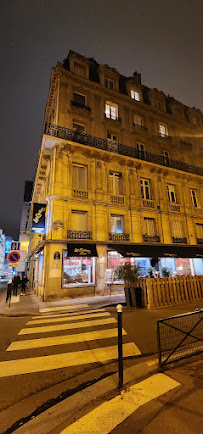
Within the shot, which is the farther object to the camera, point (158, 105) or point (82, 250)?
point (158, 105)

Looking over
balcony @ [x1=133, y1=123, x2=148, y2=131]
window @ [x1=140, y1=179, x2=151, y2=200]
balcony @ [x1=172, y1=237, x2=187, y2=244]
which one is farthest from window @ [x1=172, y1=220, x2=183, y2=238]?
balcony @ [x1=133, y1=123, x2=148, y2=131]

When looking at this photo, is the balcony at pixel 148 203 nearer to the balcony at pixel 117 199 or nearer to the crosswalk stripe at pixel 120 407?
the balcony at pixel 117 199

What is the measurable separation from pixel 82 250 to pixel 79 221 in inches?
94.9

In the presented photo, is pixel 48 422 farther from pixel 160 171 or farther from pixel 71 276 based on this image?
pixel 160 171

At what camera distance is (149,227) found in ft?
55.0

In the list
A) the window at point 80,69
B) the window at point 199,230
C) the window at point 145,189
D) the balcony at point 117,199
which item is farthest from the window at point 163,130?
the window at point 199,230

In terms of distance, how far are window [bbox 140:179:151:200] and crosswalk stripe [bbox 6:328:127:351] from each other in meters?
13.4

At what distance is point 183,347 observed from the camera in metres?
4.91

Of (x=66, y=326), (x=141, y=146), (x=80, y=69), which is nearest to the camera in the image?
(x=66, y=326)

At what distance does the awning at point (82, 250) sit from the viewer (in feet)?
41.5

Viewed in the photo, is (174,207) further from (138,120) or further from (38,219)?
(38,219)

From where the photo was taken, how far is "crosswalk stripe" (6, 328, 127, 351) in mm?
5133

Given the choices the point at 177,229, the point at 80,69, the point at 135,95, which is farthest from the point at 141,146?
the point at 80,69

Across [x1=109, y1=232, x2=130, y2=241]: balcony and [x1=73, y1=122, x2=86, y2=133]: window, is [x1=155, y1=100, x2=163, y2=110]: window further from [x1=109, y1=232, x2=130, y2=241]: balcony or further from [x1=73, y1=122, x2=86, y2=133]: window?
[x1=109, y1=232, x2=130, y2=241]: balcony
